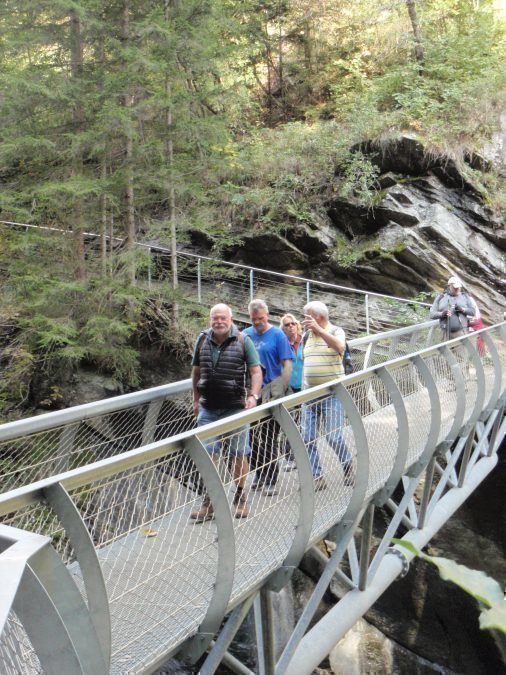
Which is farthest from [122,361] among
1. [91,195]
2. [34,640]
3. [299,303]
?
[34,640]

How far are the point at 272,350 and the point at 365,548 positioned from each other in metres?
1.85

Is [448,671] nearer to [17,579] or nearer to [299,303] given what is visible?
[299,303]

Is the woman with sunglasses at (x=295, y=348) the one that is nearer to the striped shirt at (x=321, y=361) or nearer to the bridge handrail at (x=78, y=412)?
the striped shirt at (x=321, y=361)

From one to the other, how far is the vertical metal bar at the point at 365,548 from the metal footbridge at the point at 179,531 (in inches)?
0.9

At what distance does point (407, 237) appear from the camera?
16.1 metres

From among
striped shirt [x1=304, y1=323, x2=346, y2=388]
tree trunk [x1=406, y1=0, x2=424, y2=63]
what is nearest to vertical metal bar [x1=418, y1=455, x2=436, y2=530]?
striped shirt [x1=304, y1=323, x2=346, y2=388]

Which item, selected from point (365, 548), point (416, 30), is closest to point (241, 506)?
point (365, 548)

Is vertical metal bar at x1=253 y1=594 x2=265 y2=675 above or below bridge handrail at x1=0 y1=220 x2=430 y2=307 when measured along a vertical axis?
below

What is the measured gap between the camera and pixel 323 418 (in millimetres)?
4387

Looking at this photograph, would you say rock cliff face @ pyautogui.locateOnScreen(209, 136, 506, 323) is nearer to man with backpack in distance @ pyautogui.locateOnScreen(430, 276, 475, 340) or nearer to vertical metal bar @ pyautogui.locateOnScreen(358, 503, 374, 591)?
man with backpack in distance @ pyautogui.locateOnScreen(430, 276, 475, 340)

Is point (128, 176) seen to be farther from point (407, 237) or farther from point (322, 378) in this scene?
point (322, 378)

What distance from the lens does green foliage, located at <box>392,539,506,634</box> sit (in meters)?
0.87

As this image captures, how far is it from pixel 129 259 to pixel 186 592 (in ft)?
32.2

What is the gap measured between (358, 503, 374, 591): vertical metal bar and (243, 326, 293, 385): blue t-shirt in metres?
1.43
